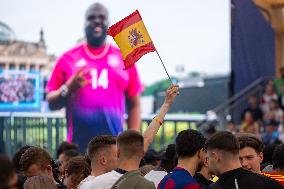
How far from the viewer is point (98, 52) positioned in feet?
50.8

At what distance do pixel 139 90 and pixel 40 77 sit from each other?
232 centimetres

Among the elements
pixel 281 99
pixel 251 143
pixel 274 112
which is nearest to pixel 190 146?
pixel 251 143

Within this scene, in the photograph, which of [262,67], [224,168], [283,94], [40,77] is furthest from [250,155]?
[262,67]

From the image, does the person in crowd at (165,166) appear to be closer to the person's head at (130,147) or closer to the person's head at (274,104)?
the person's head at (130,147)

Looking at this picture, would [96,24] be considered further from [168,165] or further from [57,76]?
[168,165]

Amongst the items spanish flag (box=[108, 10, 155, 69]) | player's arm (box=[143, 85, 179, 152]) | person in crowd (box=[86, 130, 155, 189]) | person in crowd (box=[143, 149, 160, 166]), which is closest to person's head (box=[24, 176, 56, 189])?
person in crowd (box=[86, 130, 155, 189])

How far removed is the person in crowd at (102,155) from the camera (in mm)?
5488

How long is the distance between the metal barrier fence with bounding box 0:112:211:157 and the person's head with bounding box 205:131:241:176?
36.9ft

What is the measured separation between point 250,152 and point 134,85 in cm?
1017

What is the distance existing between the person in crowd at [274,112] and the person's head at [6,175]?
11602mm

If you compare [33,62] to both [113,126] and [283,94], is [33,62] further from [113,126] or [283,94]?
[283,94]

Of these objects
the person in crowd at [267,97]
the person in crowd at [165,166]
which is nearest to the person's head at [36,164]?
the person in crowd at [165,166]

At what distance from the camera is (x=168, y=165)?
5938 mm

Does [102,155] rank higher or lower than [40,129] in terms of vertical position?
lower
